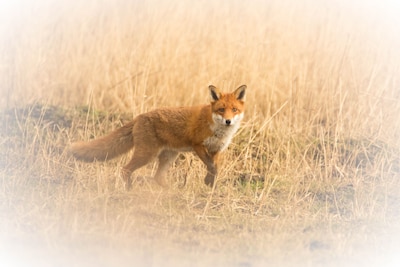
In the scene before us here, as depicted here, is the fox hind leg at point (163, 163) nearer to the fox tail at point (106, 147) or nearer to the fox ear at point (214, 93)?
the fox tail at point (106, 147)

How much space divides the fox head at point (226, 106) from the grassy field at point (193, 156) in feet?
2.70

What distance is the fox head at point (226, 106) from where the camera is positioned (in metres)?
6.43

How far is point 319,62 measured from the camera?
9.55m

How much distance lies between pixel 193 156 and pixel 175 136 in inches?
33.4

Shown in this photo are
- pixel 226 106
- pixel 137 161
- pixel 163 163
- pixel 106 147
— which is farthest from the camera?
pixel 163 163

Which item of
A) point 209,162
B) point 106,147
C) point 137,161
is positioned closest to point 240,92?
point 209,162

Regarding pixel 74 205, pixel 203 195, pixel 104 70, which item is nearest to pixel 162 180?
pixel 203 195

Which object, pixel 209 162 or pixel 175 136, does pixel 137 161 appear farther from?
pixel 209 162

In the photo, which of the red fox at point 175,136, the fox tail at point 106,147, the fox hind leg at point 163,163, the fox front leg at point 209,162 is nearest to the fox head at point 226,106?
the red fox at point 175,136

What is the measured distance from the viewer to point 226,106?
21.3 feet

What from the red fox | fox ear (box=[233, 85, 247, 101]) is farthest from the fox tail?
fox ear (box=[233, 85, 247, 101])

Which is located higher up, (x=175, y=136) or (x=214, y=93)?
(x=214, y=93)

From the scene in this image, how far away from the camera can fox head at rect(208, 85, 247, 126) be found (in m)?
6.43

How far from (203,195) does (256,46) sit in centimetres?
378
